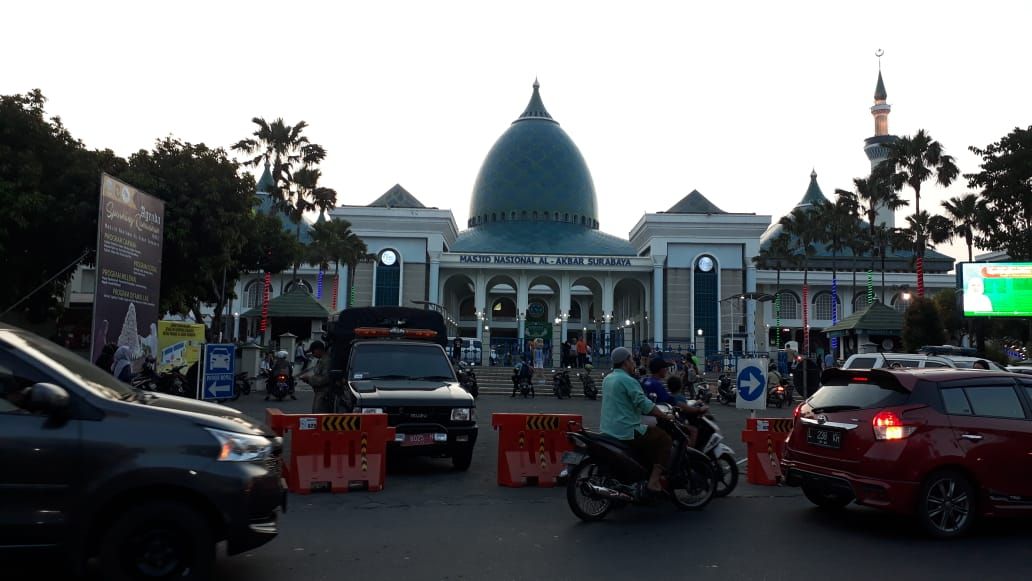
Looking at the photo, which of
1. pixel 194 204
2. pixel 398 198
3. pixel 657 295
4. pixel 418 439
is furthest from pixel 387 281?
pixel 418 439

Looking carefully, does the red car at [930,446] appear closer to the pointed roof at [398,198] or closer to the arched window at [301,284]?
the arched window at [301,284]

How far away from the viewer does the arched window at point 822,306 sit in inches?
2351

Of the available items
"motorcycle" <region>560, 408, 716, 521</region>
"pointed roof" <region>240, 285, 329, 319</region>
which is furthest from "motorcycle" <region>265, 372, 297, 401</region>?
"motorcycle" <region>560, 408, 716, 521</region>

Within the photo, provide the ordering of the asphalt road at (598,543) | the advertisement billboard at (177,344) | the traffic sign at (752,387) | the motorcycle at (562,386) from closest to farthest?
the asphalt road at (598,543) → the traffic sign at (752,387) → the advertisement billboard at (177,344) → the motorcycle at (562,386)

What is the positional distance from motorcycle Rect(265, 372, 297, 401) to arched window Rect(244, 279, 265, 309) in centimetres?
3971

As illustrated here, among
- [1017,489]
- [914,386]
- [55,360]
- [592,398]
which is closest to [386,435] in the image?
[55,360]

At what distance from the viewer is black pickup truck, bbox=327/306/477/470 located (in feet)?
31.5

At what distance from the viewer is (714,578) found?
17.4 ft

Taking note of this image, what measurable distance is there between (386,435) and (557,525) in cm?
257

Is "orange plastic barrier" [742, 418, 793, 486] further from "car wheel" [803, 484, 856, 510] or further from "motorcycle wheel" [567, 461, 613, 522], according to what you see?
"motorcycle wheel" [567, 461, 613, 522]

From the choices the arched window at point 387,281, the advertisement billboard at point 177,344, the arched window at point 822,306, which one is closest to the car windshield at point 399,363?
the advertisement billboard at point 177,344

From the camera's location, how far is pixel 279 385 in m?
21.8

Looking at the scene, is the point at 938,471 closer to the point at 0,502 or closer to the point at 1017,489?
the point at 1017,489

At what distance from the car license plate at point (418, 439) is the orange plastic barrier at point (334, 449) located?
0.74 meters
